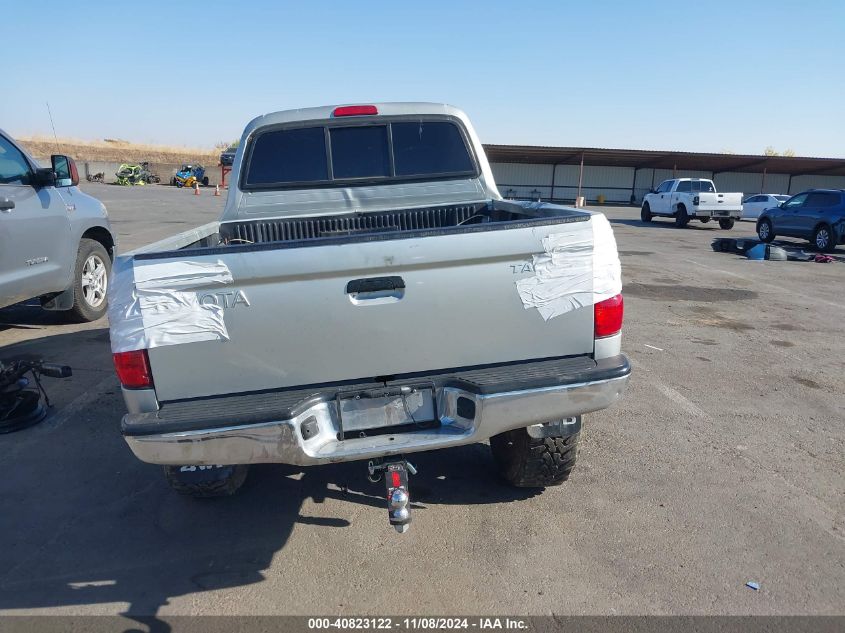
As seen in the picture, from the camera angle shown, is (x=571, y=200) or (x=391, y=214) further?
(x=571, y=200)

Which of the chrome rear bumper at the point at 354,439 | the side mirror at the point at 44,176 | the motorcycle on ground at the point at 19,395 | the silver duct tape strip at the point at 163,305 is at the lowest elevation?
the motorcycle on ground at the point at 19,395

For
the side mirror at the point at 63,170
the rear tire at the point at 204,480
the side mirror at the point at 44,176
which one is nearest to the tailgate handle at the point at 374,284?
the rear tire at the point at 204,480

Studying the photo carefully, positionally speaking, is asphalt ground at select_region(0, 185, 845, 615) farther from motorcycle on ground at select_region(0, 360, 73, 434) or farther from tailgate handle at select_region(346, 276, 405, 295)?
tailgate handle at select_region(346, 276, 405, 295)

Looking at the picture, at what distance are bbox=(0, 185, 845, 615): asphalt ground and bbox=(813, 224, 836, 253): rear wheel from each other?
41.9ft

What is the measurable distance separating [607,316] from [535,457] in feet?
3.12

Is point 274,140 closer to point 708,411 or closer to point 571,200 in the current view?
point 708,411

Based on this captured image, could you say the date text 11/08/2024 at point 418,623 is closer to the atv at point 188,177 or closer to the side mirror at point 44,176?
the side mirror at point 44,176

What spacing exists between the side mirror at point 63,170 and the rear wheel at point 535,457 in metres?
5.21

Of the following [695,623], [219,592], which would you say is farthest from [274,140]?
[695,623]

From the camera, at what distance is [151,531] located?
3326mm

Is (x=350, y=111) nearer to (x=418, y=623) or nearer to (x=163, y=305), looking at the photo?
(x=163, y=305)

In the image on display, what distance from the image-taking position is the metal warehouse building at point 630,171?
3769cm

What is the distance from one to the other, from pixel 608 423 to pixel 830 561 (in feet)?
5.75

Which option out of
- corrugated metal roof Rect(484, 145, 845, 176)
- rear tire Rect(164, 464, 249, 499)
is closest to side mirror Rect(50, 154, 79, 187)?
rear tire Rect(164, 464, 249, 499)
